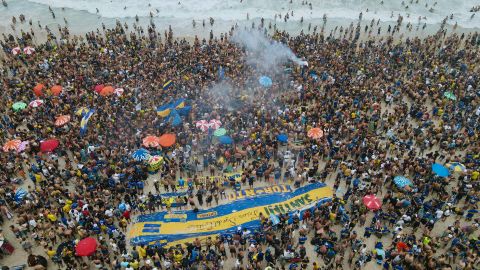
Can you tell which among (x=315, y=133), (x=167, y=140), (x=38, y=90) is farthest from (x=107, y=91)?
(x=315, y=133)

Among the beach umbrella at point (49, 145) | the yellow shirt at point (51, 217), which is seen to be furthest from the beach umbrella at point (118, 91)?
the yellow shirt at point (51, 217)

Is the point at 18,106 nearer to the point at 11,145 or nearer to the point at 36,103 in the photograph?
the point at 36,103

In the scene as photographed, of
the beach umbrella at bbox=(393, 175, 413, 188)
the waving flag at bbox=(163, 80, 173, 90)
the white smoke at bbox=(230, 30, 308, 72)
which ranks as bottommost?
the beach umbrella at bbox=(393, 175, 413, 188)

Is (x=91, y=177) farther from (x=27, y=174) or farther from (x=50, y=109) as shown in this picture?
(x=50, y=109)

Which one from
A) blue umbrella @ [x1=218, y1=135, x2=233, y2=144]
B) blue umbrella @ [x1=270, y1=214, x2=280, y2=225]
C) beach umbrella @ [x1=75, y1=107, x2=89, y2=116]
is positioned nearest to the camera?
blue umbrella @ [x1=270, y1=214, x2=280, y2=225]

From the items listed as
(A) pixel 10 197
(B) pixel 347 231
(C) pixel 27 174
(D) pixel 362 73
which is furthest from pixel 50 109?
(D) pixel 362 73

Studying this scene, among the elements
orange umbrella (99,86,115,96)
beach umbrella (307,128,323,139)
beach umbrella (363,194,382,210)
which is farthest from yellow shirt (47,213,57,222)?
beach umbrella (363,194,382,210)

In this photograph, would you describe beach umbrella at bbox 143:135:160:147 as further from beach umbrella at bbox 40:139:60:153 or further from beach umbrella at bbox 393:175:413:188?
beach umbrella at bbox 393:175:413:188
